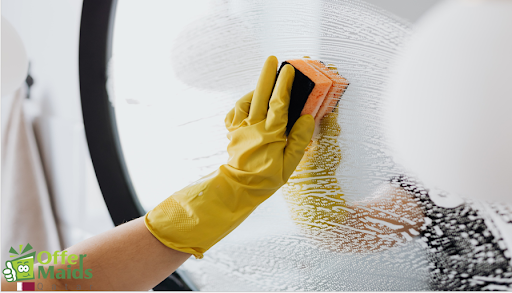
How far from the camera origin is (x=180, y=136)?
1.97 ft

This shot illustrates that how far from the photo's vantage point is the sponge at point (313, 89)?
35 centimetres

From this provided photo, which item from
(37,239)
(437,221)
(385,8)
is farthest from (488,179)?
(37,239)

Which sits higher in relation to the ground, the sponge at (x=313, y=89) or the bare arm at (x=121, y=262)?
the sponge at (x=313, y=89)

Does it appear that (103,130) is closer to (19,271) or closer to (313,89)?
(19,271)

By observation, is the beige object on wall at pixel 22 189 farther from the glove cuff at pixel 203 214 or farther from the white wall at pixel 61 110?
the glove cuff at pixel 203 214

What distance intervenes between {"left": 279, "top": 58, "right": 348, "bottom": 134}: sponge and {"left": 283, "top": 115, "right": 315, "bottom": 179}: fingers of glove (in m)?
0.01

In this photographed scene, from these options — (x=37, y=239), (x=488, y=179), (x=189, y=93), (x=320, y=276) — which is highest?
(x=189, y=93)

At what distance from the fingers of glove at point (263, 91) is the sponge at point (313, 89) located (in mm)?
20

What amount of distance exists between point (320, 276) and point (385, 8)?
0.43 meters

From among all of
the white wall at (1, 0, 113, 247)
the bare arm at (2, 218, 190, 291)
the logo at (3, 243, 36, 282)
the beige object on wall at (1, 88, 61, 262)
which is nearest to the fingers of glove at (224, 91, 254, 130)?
the bare arm at (2, 218, 190, 291)

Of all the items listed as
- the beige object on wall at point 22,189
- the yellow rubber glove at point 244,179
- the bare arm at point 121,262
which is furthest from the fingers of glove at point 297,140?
the beige object on wall at point 22,189

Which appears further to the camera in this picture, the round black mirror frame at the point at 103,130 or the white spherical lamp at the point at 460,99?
the round black mirror frame at the point at 103,130

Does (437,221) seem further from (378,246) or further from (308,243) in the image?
(308,243)

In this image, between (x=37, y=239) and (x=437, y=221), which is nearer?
(x=437, y=221)
